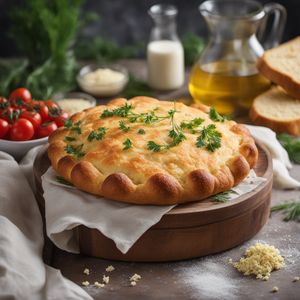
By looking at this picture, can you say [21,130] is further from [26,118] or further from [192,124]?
[192,124]

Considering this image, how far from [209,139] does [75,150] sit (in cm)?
72

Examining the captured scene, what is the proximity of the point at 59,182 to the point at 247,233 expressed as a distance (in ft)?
3.36

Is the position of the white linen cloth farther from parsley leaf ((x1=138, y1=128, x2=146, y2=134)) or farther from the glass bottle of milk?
the glass bottle of milk

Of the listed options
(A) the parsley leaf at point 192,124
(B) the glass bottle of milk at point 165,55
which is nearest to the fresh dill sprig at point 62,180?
(A) the parsley leaf at point 192,124

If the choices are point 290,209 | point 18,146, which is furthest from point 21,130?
point 290,209

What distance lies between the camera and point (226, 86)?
217 inches

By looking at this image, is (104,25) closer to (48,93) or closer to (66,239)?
(48,93)

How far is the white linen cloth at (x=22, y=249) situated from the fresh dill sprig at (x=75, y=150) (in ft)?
1.24

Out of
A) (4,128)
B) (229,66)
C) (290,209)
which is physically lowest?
(290,209)

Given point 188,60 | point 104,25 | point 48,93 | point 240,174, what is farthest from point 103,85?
point 240,174

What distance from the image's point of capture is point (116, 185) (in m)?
3.66

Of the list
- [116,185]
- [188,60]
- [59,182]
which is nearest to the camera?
[116,185]

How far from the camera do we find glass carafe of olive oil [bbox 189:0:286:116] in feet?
18.1

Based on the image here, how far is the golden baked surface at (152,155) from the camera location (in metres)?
3.70
